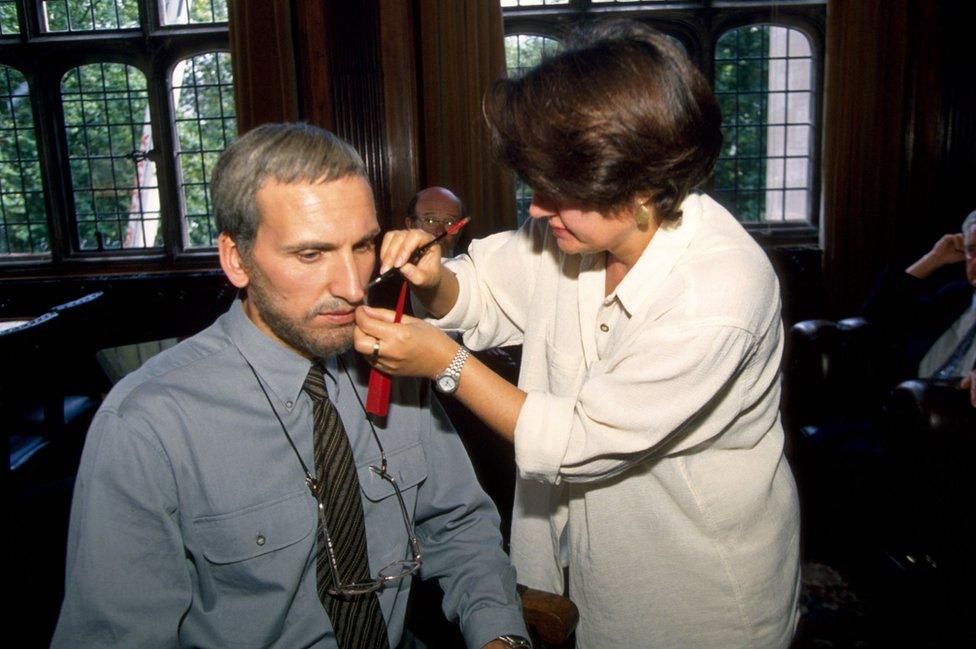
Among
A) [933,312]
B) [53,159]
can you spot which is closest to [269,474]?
[933,312]

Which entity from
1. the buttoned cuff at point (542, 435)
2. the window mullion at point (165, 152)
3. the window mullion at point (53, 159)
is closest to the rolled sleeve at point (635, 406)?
the buttoned cuff at point (542, 435)

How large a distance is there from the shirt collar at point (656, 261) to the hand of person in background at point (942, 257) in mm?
2672

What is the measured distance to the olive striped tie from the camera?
4.02ft

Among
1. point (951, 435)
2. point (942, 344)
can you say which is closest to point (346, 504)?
point (951, 435)

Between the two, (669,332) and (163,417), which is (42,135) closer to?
(163,417)

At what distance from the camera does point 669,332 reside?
113cm

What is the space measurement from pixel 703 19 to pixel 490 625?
4701mm

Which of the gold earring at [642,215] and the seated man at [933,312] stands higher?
the gold earring at [642,215]

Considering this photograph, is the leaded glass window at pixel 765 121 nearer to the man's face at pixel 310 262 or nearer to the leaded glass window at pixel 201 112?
the leaded glass window at pixel 201 112

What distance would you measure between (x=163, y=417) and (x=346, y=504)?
0.34 metres

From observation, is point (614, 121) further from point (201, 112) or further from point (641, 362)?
point (201, 112)

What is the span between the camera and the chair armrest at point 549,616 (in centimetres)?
127

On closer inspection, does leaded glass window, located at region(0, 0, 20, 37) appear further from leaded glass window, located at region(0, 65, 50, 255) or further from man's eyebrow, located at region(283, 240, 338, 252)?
man's eyebrow, located at region(283, 240, 338, 252)

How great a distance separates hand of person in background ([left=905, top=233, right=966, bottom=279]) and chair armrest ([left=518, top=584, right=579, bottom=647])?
2876 mm
